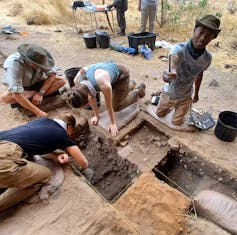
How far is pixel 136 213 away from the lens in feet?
6.84

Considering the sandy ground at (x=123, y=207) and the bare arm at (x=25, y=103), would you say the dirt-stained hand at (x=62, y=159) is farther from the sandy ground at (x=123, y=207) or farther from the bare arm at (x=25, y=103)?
the bare arm at (x=25, y=103)

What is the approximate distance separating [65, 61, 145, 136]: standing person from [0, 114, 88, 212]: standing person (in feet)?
1.40

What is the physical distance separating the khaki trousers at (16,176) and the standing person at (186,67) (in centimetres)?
154

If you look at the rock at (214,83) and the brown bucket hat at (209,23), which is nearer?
the brown bucket hat at (209,23)

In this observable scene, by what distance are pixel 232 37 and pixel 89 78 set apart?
561 cm

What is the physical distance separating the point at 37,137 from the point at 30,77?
1338 mm

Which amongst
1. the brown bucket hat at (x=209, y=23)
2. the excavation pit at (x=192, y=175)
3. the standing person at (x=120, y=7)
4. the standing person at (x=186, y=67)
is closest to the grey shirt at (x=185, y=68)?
the standing person at (x=186, y=67)

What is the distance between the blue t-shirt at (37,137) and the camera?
1971 mm

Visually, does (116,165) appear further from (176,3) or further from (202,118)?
(176,3)

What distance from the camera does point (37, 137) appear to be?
199 centimetres

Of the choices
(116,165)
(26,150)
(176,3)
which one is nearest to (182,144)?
(116,165)

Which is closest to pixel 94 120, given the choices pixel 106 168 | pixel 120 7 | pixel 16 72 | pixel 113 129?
pixel 113 129

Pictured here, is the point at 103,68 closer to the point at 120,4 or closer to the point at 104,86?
the point at 104,86

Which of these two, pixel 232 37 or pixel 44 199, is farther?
pixel 232 37
